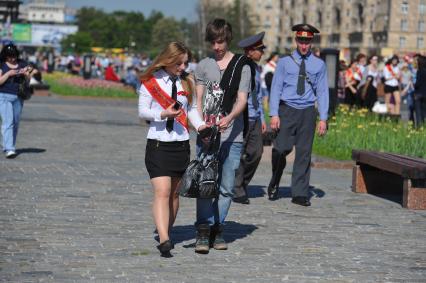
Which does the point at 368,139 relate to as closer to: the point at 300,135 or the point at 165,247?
the point at 300,135

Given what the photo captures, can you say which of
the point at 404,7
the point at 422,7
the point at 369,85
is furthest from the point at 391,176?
the point at 422,7

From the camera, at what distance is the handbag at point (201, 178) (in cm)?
841

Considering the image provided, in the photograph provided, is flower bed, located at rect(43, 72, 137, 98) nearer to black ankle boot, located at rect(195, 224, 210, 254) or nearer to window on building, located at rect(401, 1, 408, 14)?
black ankle boot, located at rect(195, 224, 210, 254)

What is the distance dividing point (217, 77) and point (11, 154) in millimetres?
7427

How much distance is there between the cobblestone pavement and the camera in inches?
308

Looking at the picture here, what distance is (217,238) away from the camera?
8.84m

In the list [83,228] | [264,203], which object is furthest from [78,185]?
[83,228]

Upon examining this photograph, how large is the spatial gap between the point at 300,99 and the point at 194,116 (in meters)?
3.38

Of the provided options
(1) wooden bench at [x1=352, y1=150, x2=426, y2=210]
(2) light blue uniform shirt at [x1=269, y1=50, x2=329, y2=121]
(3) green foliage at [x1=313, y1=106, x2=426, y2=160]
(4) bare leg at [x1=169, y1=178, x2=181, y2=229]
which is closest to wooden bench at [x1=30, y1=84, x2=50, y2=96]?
(3) green foliage at [x1=313, y1=106, x2=426, y2=160]

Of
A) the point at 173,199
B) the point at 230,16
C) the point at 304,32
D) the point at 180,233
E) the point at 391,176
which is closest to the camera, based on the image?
the point at 173,199

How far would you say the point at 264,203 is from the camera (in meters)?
11.8

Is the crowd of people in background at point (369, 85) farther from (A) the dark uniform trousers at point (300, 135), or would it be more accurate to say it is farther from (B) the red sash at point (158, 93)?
(B) the red sash at point (158, 93)

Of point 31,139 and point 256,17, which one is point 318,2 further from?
point 31,139

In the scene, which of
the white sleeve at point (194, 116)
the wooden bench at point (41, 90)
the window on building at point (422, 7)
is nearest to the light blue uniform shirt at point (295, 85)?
the white sleeve at point (194, 116)
